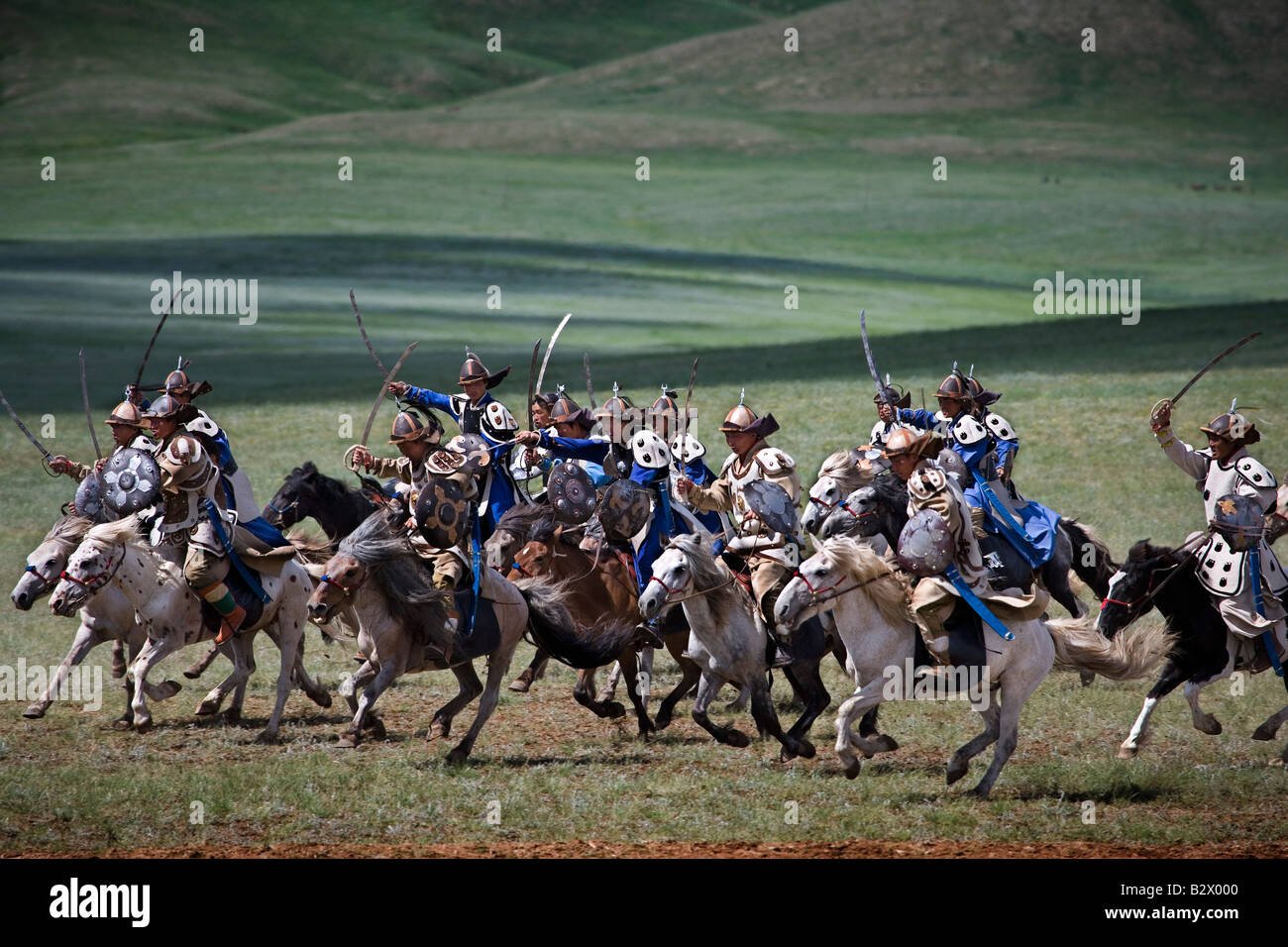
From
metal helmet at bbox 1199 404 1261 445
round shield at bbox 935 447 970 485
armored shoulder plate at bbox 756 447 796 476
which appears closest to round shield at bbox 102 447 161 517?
armored shoulder plate at bbox 756 447 796 476

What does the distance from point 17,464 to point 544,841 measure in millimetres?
19196

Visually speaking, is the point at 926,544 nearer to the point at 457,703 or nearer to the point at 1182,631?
the point at 1182,631

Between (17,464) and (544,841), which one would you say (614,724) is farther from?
(17,464)

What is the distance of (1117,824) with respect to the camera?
10.2m

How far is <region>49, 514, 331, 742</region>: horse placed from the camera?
39.8 ft

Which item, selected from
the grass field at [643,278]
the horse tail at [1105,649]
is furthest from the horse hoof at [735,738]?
the horse tail at [1105,649]

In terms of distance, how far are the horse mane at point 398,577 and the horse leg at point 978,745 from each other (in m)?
3.89

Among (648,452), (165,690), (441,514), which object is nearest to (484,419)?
(648,452)

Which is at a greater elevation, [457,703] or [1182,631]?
[1182,631]

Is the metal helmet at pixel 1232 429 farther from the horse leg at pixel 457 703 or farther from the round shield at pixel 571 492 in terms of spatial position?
the horse leg at pixel 457 703

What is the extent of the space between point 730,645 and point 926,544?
1811 mm

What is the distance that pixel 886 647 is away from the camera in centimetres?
1105

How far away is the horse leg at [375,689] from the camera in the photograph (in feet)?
38.8

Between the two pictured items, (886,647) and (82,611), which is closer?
(886,647)
